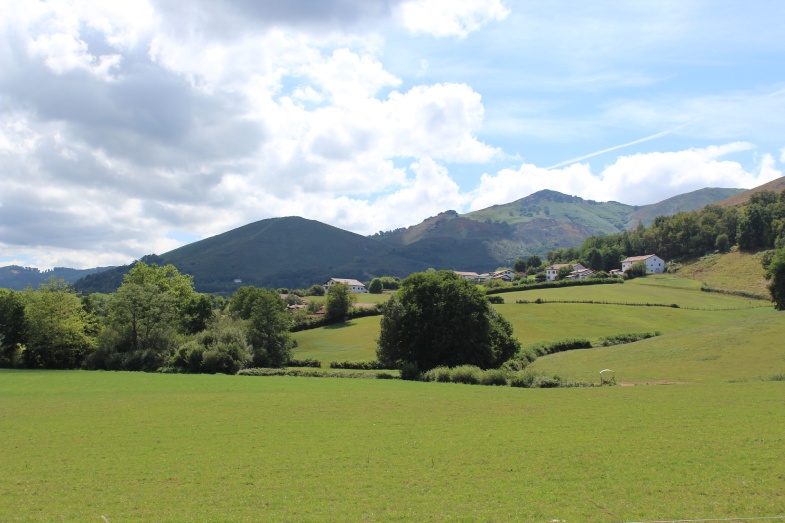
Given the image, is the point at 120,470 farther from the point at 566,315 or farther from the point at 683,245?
the point at 683,245

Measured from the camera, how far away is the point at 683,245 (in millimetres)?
184500

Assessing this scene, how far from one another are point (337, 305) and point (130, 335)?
45.6 meters

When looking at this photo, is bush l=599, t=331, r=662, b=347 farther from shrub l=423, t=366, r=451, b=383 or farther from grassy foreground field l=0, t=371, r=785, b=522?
grassy foreground field l=0, t=371, r=785, b=522

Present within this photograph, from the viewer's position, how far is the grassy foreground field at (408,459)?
52.4 ft

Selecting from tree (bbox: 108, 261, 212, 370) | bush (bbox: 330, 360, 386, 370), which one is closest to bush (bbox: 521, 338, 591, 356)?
bush (bbox: 330, 360, 386, 370)

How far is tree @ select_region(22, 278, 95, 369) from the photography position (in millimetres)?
74875

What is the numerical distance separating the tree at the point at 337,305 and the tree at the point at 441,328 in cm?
4445

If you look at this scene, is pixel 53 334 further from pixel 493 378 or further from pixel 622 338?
pixel 622 338

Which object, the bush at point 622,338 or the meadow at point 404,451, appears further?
the bush at point 622,338

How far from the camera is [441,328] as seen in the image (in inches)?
2660

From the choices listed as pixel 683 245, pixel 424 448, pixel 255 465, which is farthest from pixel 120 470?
pixel 683 245

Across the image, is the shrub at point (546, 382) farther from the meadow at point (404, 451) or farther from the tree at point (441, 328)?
the tree at point (441, 328)

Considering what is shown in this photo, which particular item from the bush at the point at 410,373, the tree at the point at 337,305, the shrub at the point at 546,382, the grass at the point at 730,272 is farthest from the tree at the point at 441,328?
the grass at the point at 730,272

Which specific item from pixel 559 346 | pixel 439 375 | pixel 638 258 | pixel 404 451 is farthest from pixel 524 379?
pixel 638 258
